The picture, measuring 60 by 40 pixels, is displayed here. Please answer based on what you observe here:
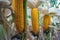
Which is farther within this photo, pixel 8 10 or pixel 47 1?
pixel 47 1

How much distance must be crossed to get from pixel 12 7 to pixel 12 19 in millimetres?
90

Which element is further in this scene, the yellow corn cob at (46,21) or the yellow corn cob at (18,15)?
the yellow corn cob at (46,21)

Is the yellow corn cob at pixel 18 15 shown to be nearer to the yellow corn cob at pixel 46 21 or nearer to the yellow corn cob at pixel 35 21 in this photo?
the yellow corn cob at pixel 35 21

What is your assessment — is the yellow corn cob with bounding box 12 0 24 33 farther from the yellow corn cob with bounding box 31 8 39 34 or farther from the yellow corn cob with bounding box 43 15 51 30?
the yellow corn cob with bounding box 43 15 51 30

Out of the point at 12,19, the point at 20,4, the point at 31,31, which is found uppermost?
the point at 20,4

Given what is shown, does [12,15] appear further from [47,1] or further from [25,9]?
[47,1]

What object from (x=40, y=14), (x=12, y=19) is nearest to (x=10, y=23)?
(x=12, y=19)

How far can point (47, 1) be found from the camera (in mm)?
1237

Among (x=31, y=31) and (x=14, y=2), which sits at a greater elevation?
(x=14, y=2)

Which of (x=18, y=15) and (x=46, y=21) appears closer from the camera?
(x=18, y=15)

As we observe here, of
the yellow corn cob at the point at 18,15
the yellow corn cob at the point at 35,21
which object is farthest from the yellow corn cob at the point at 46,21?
the yellow corn cob at the point at 18,15

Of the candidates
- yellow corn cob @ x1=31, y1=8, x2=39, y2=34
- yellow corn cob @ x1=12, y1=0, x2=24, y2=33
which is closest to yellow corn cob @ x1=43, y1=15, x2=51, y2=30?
yellow corn cob @ x1=31, y1=8, x2=39, y2=34

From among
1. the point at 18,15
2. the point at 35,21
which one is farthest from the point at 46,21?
the point at 18,15

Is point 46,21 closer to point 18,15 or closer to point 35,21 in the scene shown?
point 35,21
